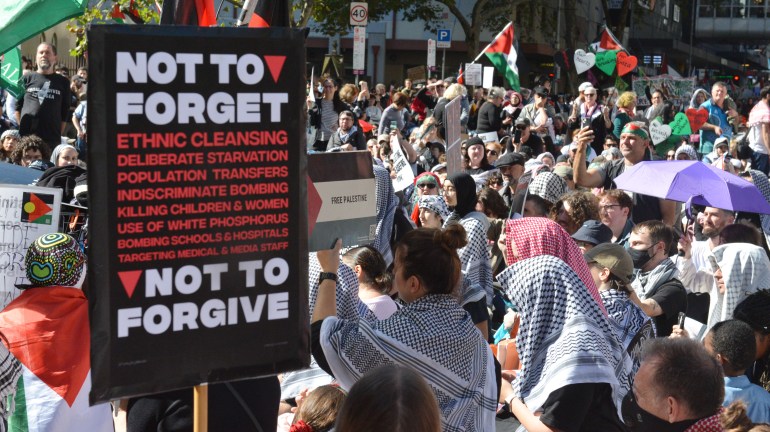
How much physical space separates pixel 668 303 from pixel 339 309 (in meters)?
2.25

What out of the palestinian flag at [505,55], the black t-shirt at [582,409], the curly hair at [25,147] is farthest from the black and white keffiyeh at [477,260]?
the palestinian flag at [505,55]

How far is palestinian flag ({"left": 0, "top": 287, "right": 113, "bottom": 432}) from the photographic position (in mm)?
4094

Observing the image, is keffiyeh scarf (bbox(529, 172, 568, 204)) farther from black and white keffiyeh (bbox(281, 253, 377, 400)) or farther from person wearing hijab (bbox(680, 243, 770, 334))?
black and white keffiyeh (bbox(281, 253, 377, 400))

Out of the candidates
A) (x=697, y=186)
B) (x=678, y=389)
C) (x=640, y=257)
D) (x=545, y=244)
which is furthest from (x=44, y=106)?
(x=678, y=389)

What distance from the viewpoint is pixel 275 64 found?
10.3 ft

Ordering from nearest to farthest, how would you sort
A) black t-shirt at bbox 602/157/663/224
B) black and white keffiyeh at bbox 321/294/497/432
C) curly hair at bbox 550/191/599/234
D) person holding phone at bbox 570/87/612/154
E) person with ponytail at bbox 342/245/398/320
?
black and white keffiyeh at bbox 321/294/497/432, person with ponytail at bbox 342/245/398/320, curly hair at bbox 550/191/599/234, black t-shirt at bbox 602/157/663/224, person holding phone at bbox 570/87/612/154

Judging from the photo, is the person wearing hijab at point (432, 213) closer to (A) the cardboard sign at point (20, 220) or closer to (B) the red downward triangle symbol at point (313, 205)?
(B) the red downward triangle symbol at point (313, 205)

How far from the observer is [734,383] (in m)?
4.78

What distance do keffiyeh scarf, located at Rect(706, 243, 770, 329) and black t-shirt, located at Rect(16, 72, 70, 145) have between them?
8.22 m

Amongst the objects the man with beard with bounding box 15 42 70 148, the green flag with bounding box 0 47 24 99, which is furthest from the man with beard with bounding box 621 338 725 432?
the man with beard with bounding box 15 42 70 148

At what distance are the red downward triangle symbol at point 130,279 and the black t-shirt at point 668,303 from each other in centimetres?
377

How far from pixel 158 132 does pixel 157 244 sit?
1.03ft

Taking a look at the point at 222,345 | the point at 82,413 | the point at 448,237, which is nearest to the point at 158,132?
the point at 222,345

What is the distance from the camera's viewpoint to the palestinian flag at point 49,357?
4.09m
